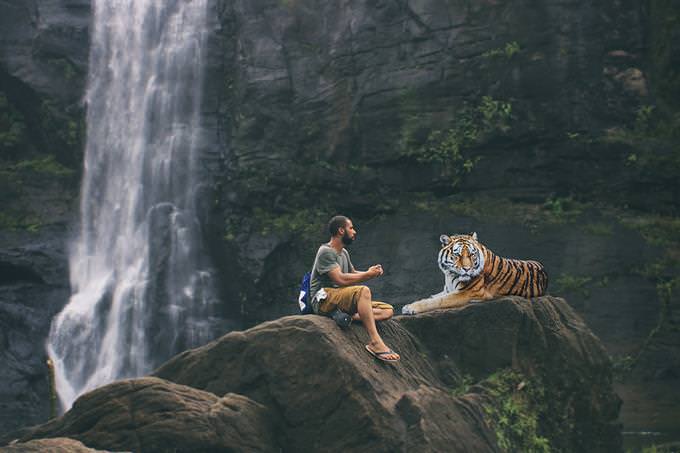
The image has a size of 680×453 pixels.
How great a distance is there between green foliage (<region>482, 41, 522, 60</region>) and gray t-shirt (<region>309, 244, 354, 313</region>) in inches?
412

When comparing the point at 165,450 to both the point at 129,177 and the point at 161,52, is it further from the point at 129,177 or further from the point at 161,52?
the point at 161,52

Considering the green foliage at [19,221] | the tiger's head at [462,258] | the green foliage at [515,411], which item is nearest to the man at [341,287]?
the green foliage at [515,411]

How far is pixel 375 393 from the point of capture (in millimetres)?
8664

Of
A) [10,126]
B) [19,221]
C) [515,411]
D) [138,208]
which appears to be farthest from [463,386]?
[10,126]

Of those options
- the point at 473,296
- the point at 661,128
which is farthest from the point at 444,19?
the point at 473,296

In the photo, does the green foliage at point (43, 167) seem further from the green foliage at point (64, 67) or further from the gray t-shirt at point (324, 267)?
the gray t-shirt at point (324, 267)

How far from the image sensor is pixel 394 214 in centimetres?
1872

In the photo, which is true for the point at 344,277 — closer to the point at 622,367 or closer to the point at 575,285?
the point at 622,367

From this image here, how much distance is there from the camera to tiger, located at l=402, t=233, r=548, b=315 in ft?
34.4

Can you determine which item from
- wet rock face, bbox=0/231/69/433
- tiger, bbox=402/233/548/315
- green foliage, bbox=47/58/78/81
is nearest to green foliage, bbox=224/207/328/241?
wet rock face, bbox=0/231/69/433

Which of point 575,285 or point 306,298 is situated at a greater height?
point 306,298

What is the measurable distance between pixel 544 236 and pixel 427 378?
27.7 ft

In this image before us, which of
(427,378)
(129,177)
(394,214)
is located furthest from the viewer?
(129,177)

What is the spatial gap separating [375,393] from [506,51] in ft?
37.1
